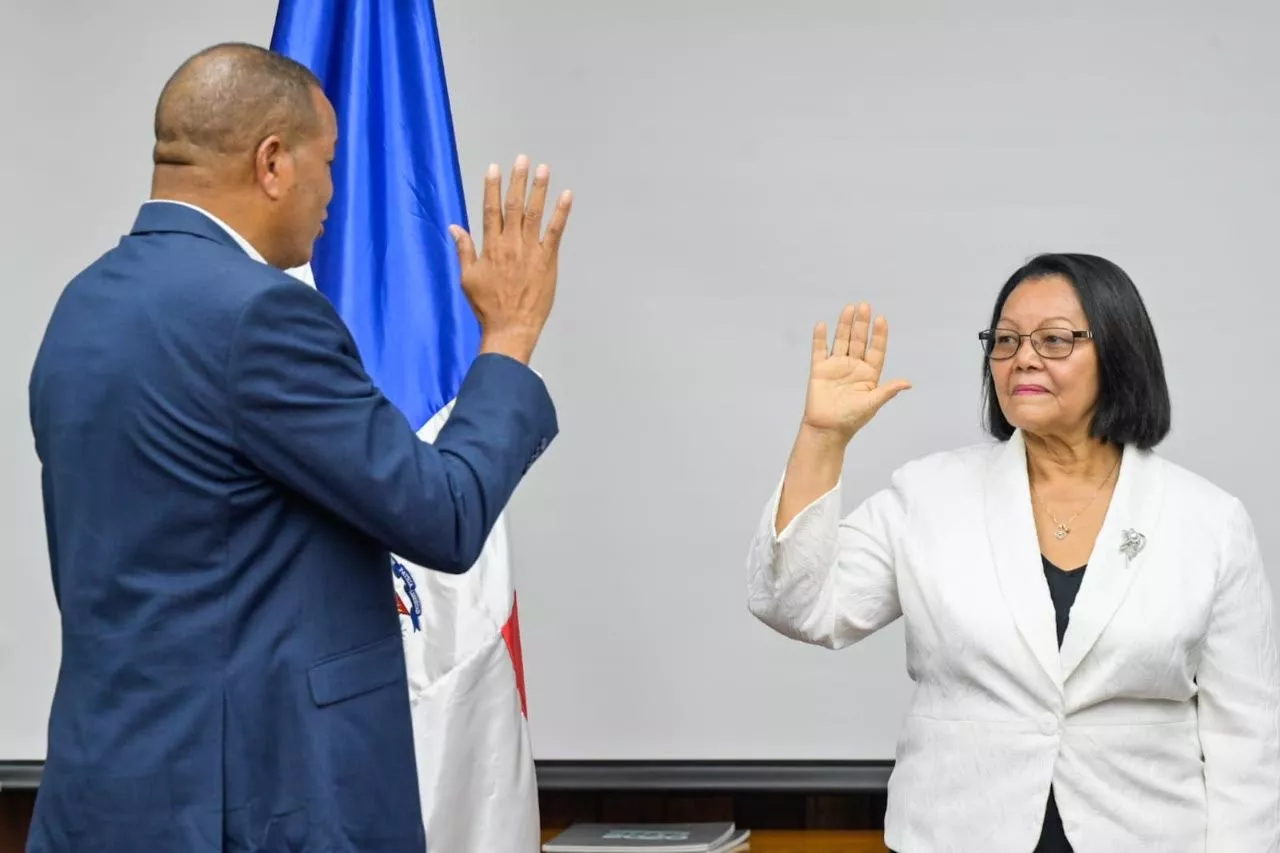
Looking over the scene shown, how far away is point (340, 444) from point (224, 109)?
1.22ft

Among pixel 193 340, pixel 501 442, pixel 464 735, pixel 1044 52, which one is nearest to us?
pixel 193 340

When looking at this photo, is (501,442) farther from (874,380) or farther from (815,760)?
(815,760)

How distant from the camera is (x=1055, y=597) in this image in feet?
7.07

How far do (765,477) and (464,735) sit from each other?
98 cm

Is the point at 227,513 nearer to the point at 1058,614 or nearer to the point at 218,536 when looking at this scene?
the point at 218,536

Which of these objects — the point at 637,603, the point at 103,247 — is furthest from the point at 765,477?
the point at 103,247

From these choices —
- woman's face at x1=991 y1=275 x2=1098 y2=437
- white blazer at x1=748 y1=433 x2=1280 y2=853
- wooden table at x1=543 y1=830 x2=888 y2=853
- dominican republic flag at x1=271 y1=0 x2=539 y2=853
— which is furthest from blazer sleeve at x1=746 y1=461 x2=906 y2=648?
wooden table at x1=543 y1=830 x2=888 y2=853

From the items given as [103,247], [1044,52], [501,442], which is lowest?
[501,442]

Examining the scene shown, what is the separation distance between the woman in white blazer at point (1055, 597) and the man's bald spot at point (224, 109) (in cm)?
86

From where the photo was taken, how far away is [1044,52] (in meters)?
3.20

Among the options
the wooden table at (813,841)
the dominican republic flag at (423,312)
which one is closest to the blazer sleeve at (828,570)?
the dominican republic flag at (423,312)

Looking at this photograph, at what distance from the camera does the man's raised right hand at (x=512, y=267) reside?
1.64 m

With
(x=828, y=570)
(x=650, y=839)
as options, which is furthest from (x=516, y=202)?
(x=650, y=839)

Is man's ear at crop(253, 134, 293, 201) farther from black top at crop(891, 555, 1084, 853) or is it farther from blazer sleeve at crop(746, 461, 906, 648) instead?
black top at crop(891, 555, 1084, 853)
